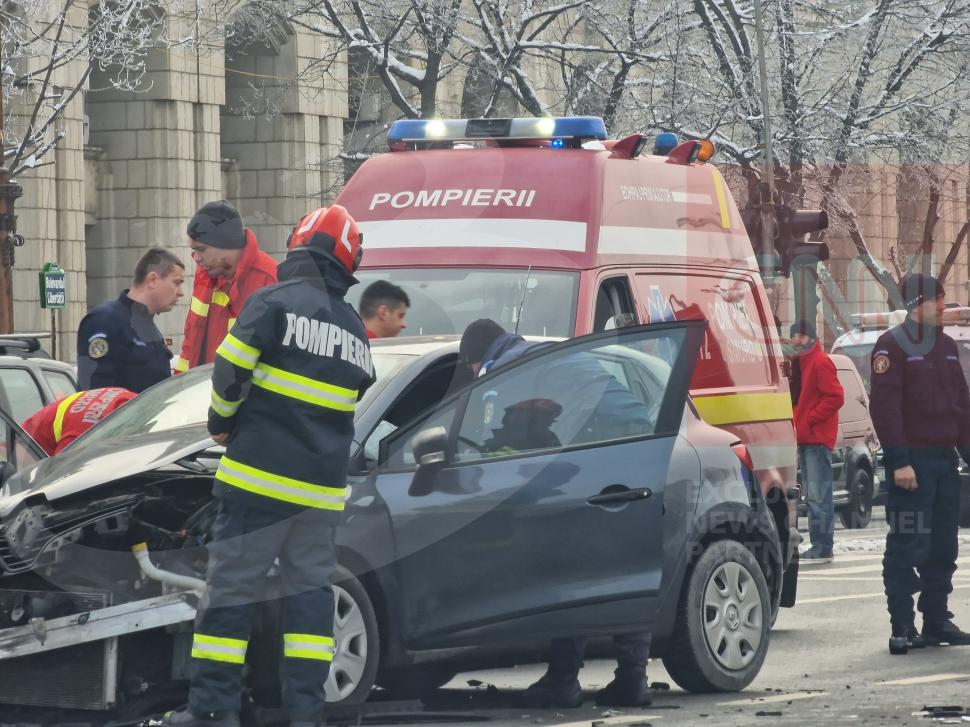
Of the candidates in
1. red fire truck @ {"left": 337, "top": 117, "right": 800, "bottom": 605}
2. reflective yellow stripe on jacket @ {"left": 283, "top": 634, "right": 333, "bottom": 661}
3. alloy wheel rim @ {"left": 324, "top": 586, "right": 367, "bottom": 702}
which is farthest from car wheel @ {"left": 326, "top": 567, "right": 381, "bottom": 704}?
red fire truck @ {"left": 337, "top": 117, "right": 800, "bottom": 605}

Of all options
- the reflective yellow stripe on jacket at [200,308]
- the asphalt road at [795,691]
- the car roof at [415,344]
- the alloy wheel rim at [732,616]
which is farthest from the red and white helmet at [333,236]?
the reflective yellow stripe on jacket at [200,308]

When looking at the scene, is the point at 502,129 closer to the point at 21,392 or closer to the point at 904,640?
the point at 21,392

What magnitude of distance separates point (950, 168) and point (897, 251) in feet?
71.6

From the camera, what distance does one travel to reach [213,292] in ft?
30.7

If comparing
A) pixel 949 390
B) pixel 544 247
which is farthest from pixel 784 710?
pixel 544 247

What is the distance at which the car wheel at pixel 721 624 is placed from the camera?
25.5 ft

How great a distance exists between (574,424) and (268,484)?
1527 mm

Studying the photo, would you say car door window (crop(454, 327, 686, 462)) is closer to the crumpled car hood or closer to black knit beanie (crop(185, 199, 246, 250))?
the crumpled car hood

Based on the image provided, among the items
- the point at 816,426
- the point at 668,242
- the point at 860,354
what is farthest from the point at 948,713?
the point at 860,354

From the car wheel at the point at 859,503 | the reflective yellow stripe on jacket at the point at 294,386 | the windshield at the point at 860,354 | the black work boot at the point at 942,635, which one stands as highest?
the reflective yellow stripe on jacket at the point at 294,386

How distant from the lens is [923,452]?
945 centimetres

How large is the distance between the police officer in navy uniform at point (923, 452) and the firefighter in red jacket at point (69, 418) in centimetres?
363

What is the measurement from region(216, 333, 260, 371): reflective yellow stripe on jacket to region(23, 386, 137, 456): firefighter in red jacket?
1942mm

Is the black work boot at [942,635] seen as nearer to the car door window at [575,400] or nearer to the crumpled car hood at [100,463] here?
the car door window at [575,400]
